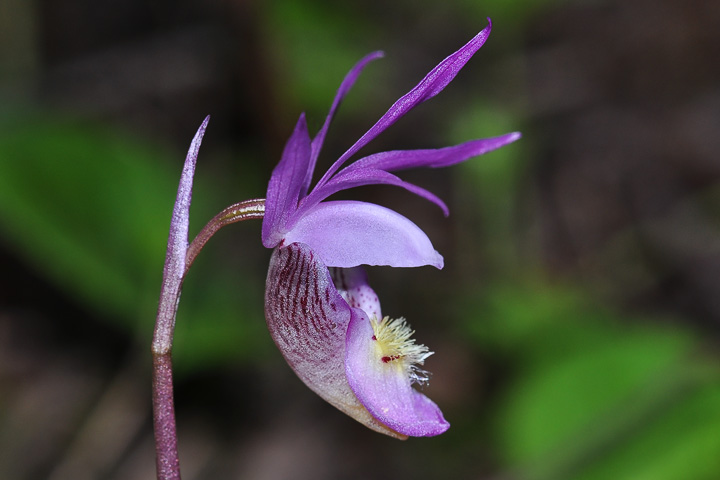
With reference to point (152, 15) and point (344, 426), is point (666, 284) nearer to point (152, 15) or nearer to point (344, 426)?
point (344, 426)

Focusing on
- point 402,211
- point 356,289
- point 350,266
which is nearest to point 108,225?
point 402,211

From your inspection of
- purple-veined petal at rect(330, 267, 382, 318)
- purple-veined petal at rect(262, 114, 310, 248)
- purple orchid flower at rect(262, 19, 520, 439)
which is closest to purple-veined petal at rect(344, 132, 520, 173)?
purple orchid flower at rect(262, 19, 520, 439)

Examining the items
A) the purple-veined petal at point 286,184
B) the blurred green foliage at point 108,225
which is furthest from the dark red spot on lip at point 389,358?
the blurred green foliage at point 108,225

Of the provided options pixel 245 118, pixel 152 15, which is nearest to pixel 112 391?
pixel 245 118

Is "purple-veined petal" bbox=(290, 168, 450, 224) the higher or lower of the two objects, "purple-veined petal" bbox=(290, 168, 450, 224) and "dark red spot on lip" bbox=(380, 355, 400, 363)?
the higher

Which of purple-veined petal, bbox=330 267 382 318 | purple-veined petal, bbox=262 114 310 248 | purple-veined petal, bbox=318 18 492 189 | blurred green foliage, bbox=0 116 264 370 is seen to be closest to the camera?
purple-veined petal, bbox=262 114 310 248

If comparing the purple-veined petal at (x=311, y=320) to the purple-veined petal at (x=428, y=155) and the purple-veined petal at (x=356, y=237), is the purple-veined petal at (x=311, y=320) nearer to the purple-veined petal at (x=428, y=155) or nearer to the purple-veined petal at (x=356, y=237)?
the purple-veined petal at (x=356, y=237)

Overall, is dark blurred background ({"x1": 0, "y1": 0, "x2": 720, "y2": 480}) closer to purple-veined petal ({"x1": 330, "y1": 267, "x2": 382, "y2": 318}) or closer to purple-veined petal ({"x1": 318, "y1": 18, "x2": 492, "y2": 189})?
purple-veined petal ({"x1": 330, "y1": 267, "x2": 382, "y2": 318})
